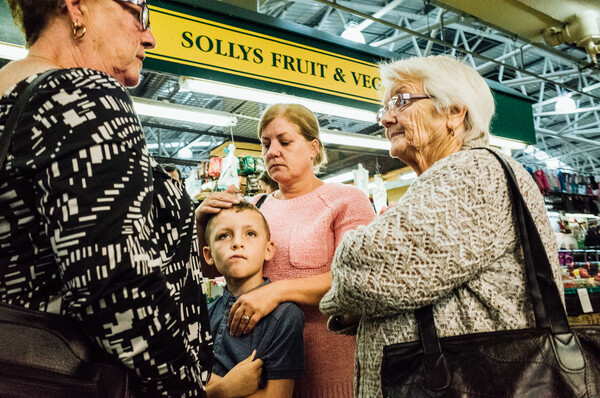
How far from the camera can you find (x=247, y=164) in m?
3.50

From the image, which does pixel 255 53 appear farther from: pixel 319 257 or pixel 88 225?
pixel 88 225

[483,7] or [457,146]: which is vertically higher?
[483,7]

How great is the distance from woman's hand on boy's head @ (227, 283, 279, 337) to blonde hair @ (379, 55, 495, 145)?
849 mm

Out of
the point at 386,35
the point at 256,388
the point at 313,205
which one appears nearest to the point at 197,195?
the point at 313,205

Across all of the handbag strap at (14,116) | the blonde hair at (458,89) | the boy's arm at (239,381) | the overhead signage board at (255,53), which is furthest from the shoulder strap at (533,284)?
the overhead signage board at (255,53)

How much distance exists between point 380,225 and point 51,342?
764 millimetres

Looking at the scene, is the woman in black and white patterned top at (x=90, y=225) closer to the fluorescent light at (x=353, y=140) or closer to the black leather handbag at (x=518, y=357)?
the black leather handbag at (x=518, y=357)

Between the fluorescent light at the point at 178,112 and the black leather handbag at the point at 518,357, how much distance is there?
3487mm

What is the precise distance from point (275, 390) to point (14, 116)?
1094 mm

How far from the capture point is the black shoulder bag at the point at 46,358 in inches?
26.4

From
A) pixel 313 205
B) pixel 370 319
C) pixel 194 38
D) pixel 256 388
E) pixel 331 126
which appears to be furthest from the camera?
pixel 331 126

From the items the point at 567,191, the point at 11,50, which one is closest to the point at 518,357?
the point at 11,50

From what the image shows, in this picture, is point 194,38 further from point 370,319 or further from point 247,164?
point 370,319

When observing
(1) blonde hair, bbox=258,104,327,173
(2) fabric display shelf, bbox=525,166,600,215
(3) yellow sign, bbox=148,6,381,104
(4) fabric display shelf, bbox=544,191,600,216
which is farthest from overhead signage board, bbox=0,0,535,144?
(4) fabric display shelf, bbox=544,191,600,216
